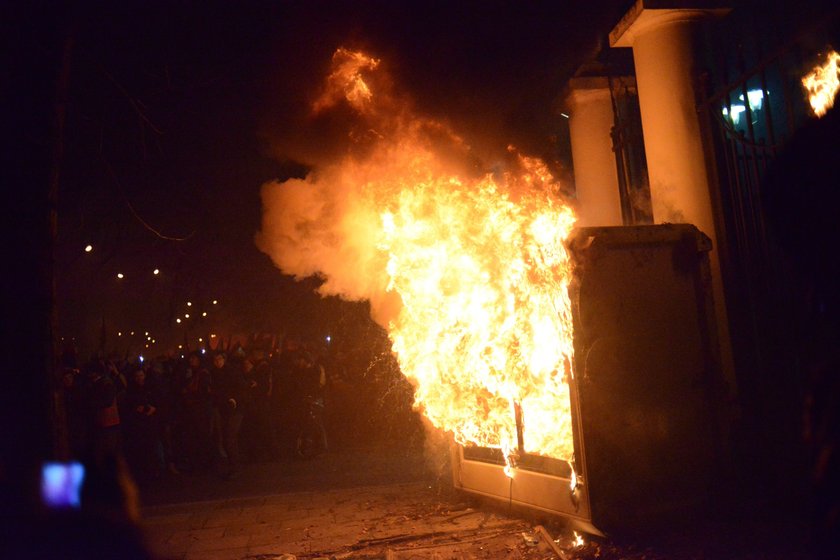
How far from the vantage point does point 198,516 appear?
6859mm

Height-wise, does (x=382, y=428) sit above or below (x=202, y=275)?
below

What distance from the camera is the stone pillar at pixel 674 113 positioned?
626cm

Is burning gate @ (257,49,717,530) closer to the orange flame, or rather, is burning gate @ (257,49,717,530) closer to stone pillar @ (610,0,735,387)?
stone pillar @ (610,0,735,387)

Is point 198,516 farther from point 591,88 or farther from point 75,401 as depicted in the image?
point 591,88

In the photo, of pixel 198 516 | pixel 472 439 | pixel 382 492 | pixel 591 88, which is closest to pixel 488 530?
pixel 472 439

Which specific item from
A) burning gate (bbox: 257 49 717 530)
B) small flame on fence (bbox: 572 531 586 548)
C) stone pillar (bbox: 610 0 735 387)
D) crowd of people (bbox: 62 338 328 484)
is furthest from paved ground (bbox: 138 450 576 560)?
stone pillar (bbox: 610 0 735 387)

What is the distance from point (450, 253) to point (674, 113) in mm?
2950

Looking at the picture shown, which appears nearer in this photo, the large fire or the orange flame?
the orange flame

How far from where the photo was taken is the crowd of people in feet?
31.9

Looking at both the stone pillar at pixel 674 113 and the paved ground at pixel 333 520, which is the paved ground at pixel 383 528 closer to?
the paved ground at pixel 333 520

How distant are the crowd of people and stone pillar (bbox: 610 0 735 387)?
282 inches

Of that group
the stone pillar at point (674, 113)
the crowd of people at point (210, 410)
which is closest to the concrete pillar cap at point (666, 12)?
the stone pillar at point (674, 113)

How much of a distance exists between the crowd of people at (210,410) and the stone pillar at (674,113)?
7.16 m

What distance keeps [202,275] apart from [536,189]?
12495 millimetres
